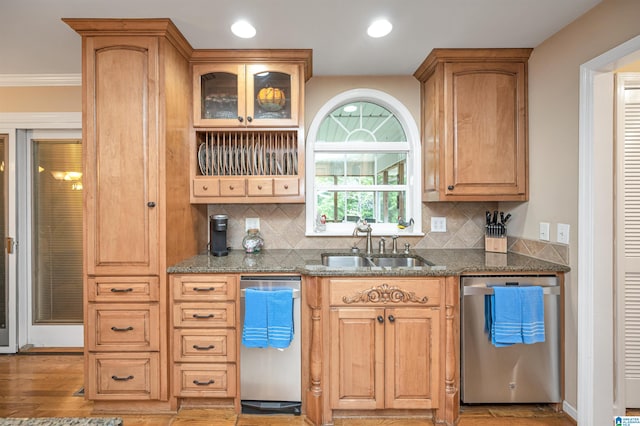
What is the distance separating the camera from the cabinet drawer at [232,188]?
8.77 feet

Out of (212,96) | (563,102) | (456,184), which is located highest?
(212,96)

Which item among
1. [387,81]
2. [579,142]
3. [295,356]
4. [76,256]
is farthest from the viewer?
[76,256]

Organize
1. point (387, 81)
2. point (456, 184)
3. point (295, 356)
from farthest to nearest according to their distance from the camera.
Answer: point (387, 81)
point (456, 184)
point (295, 356)

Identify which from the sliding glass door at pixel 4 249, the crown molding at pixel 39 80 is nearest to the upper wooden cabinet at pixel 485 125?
the crown molding at pixel 39 80

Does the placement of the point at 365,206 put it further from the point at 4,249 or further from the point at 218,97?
the point at 4,249

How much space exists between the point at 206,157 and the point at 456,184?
1836 millimetres

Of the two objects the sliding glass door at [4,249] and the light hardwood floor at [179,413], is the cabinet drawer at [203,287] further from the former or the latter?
the sliding glass door at [4,249]

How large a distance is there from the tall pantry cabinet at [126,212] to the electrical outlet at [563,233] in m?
2.45

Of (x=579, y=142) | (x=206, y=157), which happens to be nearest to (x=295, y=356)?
(x=206, y=157)

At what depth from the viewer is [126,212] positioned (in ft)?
7.39

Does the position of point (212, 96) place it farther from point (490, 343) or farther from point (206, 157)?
point (490, 343)

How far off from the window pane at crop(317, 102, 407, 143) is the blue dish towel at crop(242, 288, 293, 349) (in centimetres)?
151

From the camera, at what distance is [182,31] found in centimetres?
233

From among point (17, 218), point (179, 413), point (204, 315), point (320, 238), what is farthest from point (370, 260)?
point (17, 218)
